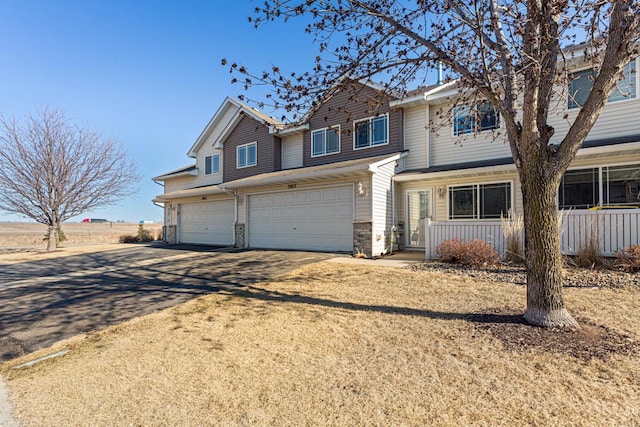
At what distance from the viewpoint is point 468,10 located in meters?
4.77

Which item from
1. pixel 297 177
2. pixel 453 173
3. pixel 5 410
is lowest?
pixel 5 410

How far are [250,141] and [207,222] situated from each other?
522cm

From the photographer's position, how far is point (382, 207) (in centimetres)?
1183

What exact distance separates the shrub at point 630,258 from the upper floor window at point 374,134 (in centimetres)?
835

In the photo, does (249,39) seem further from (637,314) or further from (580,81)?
(580,81)

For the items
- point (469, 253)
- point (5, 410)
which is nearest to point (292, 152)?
point (469, 253)

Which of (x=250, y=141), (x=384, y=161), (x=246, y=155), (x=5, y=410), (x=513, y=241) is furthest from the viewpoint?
(x=246, y=155)

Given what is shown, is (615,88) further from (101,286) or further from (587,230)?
(101,286)

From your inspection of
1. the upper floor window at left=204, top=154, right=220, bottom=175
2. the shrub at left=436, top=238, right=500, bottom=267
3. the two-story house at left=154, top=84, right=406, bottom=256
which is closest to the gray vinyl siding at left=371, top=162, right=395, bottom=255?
the two-story house at left=154, top=84, right=406, bottom=256

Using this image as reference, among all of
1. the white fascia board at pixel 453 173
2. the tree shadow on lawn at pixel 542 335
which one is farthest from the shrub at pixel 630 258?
the tree shadow on lawn at pixel 542 335

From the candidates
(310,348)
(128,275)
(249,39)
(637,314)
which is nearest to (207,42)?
(249,39)

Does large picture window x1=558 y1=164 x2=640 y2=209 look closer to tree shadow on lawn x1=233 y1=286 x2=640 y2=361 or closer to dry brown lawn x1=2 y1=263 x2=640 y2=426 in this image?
dry brown lawn x1=2 y1=263 x2=640 y2=426

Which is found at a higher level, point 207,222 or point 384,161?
point 384,161

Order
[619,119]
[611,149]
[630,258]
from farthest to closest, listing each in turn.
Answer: [619,119] < [611,149] < [630,258]
